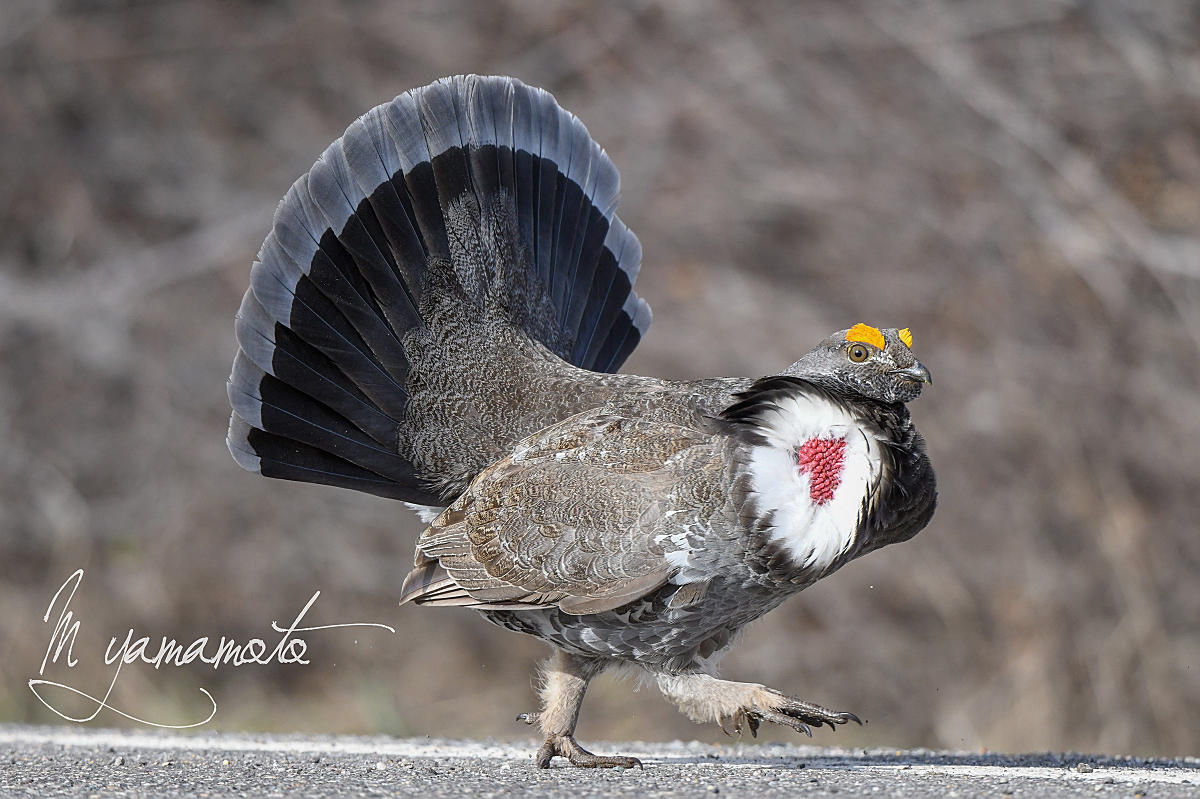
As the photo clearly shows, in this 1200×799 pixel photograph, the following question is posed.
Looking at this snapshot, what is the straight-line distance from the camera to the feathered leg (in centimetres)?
547

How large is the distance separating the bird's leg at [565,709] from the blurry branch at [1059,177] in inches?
237

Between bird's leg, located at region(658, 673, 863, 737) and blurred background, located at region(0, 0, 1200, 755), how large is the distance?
5.03 m

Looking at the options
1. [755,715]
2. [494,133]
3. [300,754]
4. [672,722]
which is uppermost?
[494,133]

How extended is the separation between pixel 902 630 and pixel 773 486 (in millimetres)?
6134

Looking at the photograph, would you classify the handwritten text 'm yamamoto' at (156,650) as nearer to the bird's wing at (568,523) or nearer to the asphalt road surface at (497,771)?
the asphalt road surface at (497,771)

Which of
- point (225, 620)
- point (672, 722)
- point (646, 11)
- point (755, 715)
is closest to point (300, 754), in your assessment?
point (755, 715)

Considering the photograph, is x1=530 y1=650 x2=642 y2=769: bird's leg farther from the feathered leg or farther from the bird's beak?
the bird's beak

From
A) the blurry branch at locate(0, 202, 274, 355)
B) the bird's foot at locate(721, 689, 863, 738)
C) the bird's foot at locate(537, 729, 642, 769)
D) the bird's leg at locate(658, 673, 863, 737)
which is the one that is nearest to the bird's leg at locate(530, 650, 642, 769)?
the bird's foot at locate(537, 729, 642, 769)

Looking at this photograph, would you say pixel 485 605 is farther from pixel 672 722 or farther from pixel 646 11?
pixel 646 11

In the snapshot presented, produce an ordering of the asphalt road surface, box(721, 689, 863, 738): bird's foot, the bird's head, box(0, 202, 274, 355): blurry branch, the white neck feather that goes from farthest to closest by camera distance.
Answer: box(0, 202, 274, 355): blurry branch < the bird's head < box(721, 689, 863, 738): bird's foot < the white neck feather < the asphalt road surface

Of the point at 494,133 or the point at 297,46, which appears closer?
the point at 494,133

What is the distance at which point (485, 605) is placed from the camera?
536cm

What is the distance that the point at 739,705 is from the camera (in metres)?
5.09

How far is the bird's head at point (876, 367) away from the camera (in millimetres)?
5043
